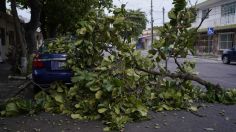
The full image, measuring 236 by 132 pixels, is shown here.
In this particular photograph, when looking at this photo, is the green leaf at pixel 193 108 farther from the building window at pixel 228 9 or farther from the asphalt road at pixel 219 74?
the building window at pixel 228 9

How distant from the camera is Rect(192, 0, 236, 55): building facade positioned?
122ft

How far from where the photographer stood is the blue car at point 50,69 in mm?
9531

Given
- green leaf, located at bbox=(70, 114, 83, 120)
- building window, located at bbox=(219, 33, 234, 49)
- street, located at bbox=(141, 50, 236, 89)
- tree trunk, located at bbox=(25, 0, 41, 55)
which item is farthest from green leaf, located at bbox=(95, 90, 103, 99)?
building window, located at bbox=(219, 33, 234, 49)

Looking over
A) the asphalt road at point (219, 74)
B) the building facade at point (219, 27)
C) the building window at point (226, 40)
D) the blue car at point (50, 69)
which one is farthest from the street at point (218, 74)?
the building window at point (226, 40)

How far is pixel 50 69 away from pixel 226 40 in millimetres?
32428

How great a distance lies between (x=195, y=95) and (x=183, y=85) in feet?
1.48

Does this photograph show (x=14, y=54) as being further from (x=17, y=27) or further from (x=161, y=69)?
(x=161, y=69)

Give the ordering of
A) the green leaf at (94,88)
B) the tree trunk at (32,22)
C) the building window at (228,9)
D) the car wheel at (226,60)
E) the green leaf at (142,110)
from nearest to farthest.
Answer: the green leaf at (142,110) → the green leaf at (94,88) → the tree trunk at (32,22) → the car wheel at (226,60) → the building window at (228,9)

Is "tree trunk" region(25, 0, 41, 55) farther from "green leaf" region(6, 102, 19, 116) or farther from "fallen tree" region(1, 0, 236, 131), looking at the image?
"green leaf" region(6, 102, 19, 116)

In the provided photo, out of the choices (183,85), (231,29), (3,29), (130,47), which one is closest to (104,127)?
(130,47)

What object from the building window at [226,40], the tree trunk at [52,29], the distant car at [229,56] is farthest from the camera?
the building window at [226,40]

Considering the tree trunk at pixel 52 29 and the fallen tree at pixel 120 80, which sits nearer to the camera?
the fallen tree at pixel 120 80

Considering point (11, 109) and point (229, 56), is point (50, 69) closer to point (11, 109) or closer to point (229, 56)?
Answer: point (11, 109)

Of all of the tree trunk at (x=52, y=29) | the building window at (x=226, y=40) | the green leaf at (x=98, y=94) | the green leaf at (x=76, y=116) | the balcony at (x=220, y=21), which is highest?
the balcony at (x=220, y=21)
